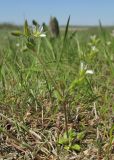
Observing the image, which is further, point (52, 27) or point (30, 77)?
point (52, 27)

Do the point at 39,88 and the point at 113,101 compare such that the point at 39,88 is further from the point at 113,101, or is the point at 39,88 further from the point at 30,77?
the point at 113,101

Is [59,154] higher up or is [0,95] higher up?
[0,95]

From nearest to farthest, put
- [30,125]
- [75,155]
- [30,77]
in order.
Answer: [75,155], [30,125], [30,77]

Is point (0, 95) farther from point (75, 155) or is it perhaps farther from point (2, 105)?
point (75, 155)

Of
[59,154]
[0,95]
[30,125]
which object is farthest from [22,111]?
[59,154]

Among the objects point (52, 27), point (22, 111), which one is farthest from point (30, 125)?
point (52, 27)

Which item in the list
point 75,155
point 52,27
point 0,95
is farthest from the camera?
point 52,27

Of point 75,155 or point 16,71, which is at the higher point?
point 16,71

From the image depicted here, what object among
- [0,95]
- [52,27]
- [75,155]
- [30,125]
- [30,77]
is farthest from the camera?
[52,27]

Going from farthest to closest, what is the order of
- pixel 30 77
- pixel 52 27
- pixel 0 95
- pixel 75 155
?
pixel 52 27 < pixel 30 77 < pixel 0 95 < pixel 75 155
